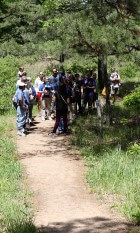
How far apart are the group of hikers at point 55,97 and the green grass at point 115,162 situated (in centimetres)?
87

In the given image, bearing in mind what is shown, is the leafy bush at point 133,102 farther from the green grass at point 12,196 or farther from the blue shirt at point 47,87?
the green grass at point 12,196

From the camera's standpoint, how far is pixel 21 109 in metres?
12.9

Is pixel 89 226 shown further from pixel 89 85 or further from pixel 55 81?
pixel 89 85

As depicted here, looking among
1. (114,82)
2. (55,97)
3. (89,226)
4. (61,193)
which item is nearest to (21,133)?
(55,97)

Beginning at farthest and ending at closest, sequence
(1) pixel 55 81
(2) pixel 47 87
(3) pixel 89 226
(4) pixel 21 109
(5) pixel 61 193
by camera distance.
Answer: (2) pixel 47 87 → (1) pixel 55 81 → (4) pixel 21 109 → (5) pixel 61 193 → (3) pixel 89 226

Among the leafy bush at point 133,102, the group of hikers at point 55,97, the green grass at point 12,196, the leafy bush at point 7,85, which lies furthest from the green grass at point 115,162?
the leafy bush at point 7,85

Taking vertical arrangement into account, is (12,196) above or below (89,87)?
below

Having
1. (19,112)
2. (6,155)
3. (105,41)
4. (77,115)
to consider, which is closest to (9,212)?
(6,155)

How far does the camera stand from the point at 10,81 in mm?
19312

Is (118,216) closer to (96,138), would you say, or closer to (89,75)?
(96,138)

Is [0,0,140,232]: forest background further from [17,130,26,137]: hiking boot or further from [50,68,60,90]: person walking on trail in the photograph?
[50,68,60,90]: person walking on trail

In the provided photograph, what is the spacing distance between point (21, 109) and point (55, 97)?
3.55 ft

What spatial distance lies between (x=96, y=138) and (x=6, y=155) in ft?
9.60

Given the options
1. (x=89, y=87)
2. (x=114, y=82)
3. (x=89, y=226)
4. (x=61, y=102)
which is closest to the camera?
(x=89, y=226)
